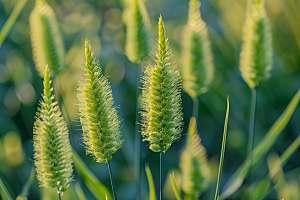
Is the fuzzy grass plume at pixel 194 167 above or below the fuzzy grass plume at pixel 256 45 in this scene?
below

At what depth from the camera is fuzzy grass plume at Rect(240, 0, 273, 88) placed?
0.69 m

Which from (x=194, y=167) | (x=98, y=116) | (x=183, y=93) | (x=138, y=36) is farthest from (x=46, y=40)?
(x=183, y=93)

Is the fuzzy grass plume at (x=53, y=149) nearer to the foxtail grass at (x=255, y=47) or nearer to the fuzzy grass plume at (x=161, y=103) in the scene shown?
the fuzzy grass plume at (x=161, y=103)

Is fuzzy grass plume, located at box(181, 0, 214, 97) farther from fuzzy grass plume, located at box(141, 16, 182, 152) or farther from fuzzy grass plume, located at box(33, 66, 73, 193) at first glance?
fuzzy grass plume, located at box(33, 66, 73, 193)

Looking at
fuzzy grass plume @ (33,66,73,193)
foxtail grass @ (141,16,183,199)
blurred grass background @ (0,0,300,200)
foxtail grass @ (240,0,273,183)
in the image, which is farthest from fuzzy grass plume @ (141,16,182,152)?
blurred grass background @ (0,0,300,200)

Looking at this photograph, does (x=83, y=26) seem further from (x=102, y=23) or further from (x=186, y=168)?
(x=186, y=168)

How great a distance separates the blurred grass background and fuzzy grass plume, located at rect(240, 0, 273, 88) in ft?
1.46

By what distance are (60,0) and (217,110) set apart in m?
1.06

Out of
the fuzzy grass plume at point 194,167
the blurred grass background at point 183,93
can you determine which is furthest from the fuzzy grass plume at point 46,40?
the fuzzy grass plume at point 194,167

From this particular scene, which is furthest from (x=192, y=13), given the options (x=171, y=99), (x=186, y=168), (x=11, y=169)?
(x=11, y=169)

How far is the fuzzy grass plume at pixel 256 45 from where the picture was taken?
2.26 feet

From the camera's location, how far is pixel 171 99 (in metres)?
0.53

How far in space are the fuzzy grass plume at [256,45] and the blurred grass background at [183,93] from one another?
0.44 metres

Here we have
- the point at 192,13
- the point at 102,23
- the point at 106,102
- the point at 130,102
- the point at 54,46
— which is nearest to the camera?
the point at 106,102
